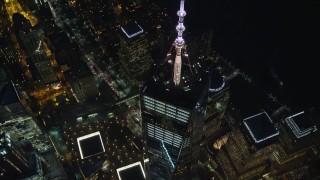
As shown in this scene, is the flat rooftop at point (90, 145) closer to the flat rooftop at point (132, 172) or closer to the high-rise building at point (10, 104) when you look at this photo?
the flat rooftop at point (132, 172)

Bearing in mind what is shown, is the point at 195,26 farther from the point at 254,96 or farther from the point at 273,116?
the point at 273,116

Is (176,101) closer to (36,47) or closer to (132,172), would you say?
(132,172)

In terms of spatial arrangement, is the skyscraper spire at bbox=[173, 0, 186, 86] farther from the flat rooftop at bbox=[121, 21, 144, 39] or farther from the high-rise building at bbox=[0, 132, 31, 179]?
the flat rooftop at bbox=[121, 21, 144, 39]

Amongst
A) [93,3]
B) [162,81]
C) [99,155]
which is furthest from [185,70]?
[93,3]

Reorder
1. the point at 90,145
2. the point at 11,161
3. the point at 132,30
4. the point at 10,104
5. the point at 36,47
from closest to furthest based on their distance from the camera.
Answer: the point at 11,161 → the point at 10,104 → the point at 90,145 → the point at 132,30 → the point at 36,47

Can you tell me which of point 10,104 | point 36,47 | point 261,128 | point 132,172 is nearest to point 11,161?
point 10,104

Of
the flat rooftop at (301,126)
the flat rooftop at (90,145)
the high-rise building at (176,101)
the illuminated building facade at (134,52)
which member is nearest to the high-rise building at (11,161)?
the flat rooftop at (90,145)
